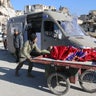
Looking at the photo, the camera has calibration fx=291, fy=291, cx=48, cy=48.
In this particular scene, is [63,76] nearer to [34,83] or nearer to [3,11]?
[34,83]

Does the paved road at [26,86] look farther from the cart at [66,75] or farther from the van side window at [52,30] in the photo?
the van side window at [52,30]

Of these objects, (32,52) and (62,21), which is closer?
(32,52)

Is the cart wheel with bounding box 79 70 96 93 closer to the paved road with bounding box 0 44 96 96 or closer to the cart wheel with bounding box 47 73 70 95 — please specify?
the paved road with bounding box 0 44 96 96

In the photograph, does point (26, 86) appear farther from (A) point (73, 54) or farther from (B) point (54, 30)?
(B) point (54, 30)

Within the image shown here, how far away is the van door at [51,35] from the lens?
40.9ft

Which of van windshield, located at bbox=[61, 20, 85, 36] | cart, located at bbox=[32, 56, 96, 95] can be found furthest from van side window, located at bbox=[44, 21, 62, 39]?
cart, located at bbox=[32, 56, 96, 95]

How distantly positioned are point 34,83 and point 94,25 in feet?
181

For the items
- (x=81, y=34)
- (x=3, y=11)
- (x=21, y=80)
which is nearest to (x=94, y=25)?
(x=3, y=11)

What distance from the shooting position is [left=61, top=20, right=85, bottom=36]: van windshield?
12.7 metres

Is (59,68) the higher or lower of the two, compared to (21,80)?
higher

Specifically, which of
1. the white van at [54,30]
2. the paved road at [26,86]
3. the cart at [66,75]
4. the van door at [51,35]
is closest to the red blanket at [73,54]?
the cart at [66,75]

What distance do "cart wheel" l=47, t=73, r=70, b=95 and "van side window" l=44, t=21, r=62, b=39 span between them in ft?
14.0

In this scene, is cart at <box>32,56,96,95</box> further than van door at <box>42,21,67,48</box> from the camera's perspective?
No

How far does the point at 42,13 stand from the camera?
1343cm
